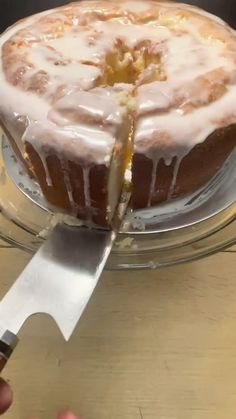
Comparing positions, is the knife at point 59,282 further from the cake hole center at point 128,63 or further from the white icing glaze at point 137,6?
the white icing glaze at point 137,6

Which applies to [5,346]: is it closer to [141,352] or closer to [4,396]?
[4,396]

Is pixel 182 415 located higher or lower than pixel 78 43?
lower

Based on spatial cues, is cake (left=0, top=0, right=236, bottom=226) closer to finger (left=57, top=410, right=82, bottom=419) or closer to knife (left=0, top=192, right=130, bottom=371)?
knife (left=0, top=192, right=130, bottom=371)

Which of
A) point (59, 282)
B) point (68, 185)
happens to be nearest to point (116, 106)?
point (68, 185)

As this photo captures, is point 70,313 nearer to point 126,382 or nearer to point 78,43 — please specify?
point 126,382

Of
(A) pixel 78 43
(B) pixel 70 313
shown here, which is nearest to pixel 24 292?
(B) pixel 70 313

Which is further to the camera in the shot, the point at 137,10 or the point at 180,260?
the point at 137,10

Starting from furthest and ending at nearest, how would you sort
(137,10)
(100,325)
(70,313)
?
(137,10)
(100,325)
(70,313)
